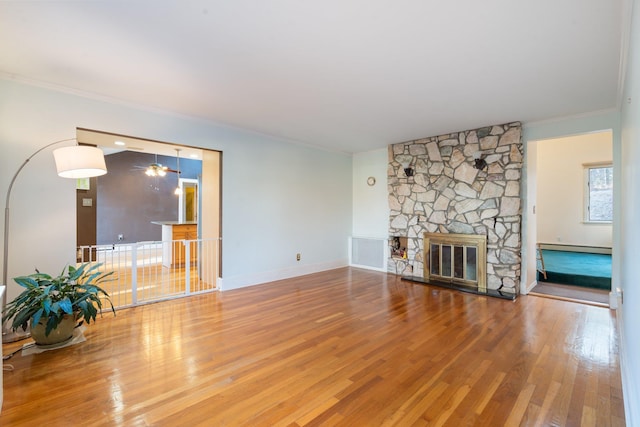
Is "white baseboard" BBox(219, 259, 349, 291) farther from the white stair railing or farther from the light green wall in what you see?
the white stair railing

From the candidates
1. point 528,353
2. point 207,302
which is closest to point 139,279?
point 207,302

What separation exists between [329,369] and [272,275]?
2997 millimetres

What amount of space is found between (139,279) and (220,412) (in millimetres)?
4328

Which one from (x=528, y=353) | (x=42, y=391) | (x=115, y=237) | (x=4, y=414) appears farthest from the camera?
(x=115, y=237)

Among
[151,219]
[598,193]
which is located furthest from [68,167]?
[598,193]

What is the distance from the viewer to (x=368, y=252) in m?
6.25

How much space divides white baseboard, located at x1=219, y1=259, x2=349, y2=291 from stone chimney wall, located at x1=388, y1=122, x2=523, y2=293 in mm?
1265

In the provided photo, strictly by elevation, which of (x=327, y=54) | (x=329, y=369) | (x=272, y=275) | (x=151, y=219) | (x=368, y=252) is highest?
(x=327, y=54)

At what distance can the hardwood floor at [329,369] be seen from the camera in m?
1.78

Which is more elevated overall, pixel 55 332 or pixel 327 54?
pixel 327 54

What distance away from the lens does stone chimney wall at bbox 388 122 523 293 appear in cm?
434

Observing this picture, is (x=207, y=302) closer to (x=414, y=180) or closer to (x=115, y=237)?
(x=414, y=180)

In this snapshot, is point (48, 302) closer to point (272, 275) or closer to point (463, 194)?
point (272, 275)

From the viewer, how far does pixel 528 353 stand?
100 inches
